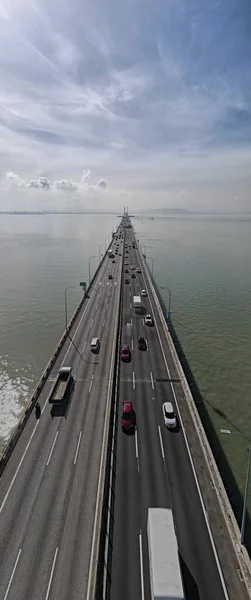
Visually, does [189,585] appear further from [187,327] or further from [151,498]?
[187,327]

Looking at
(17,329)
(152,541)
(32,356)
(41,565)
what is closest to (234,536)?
(152,541)

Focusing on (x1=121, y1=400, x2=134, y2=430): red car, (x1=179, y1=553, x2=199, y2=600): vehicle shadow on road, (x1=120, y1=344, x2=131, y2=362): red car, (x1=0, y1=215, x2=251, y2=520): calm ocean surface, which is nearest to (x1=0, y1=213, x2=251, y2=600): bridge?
(x1=179, y1=553, x2=199, y2=600): vehicle shadow on road

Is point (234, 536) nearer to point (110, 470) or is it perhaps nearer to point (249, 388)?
point (110, 470)

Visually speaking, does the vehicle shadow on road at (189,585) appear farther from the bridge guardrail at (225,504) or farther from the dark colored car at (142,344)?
the dark colored car at (142,344)

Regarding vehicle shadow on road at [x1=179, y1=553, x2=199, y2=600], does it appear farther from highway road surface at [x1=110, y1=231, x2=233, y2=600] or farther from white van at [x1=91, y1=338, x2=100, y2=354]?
white van at [x1=91, y1=338, x2=100, y2=354]

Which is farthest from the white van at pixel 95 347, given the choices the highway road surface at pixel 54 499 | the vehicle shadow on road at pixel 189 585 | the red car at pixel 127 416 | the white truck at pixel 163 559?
the vehicle shadow on road at pixel 189 585

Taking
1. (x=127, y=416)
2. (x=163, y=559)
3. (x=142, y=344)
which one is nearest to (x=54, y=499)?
(x=163, y=559)
